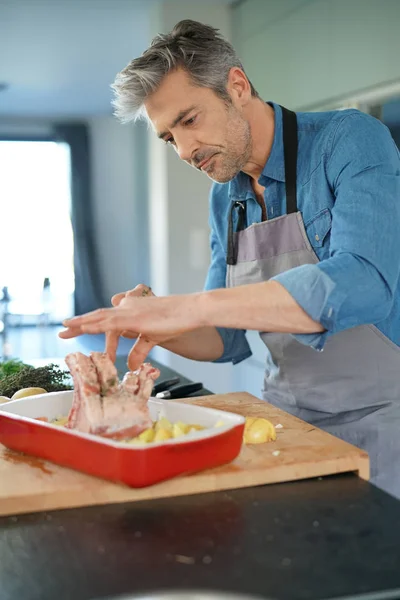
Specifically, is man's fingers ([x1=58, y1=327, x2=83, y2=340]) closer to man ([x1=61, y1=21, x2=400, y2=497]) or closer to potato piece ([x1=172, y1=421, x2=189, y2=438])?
man ([x1=61, y1=21, x2=400, y2=497])

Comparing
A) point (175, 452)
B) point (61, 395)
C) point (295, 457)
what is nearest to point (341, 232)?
point (295, 457)

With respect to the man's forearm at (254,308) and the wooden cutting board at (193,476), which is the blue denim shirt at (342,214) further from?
the wooden cutting board at (193,476)

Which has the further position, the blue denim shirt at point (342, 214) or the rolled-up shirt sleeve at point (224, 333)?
the rolled-up shirt sleeve at point (224, 333)

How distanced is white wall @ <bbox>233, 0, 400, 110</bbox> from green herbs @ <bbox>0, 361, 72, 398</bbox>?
2234mm

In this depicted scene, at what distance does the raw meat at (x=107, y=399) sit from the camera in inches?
52.6

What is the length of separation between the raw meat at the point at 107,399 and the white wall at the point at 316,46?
2.49 meters

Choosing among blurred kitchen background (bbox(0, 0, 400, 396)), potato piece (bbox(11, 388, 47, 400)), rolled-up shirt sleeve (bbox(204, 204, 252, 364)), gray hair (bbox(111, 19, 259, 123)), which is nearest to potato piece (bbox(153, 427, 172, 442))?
potato piece (bbox(11, 388, 47, 400))

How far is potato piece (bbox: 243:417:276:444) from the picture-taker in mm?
1443

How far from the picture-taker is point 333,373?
5.85ft

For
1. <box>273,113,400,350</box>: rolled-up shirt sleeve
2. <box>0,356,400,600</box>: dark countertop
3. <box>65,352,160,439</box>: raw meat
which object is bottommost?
<box>0,356,400,600</box>: dark countertop

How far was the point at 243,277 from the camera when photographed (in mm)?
2006

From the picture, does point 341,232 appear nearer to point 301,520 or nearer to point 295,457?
point 295,457

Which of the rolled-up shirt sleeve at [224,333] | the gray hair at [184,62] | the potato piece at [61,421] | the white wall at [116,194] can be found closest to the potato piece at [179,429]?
the potato piece at [61,421]

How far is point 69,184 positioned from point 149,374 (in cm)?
929
